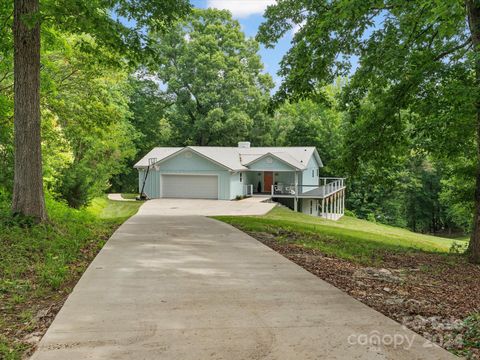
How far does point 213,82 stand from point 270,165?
1301 cm

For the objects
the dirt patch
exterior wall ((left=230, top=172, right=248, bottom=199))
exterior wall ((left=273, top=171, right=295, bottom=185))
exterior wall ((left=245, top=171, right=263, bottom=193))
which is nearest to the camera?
the dirt patch

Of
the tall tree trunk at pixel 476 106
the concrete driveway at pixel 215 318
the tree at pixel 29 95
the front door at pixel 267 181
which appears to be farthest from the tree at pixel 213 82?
the concrete driveway at pixel 215 318

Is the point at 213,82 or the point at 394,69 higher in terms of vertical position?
the point at 213,82

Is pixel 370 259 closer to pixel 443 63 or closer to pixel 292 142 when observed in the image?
pixel 443 63

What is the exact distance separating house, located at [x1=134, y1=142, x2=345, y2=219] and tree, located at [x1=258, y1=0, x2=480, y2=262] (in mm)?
16399

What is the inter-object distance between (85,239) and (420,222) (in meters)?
44.3

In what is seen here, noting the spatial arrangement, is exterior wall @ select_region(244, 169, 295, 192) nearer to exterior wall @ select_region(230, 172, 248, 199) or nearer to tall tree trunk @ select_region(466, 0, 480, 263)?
exterior wall @ select_region(230, 172, 248, 199)

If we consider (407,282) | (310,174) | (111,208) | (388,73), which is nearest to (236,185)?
(310,174)

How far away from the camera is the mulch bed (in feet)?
13.7

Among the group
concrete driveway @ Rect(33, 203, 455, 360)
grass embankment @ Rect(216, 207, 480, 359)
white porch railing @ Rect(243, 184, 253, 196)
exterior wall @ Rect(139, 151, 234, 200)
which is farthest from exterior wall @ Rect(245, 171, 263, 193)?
concrete driveway @ Rect(33, 203, 455, 360)

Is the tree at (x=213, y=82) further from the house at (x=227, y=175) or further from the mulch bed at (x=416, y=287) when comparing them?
the mulch bed at (x=416, y=287)

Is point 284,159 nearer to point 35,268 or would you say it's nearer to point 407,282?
point 407,282

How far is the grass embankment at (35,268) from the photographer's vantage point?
4.20 meters

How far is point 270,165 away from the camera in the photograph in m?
30.8
